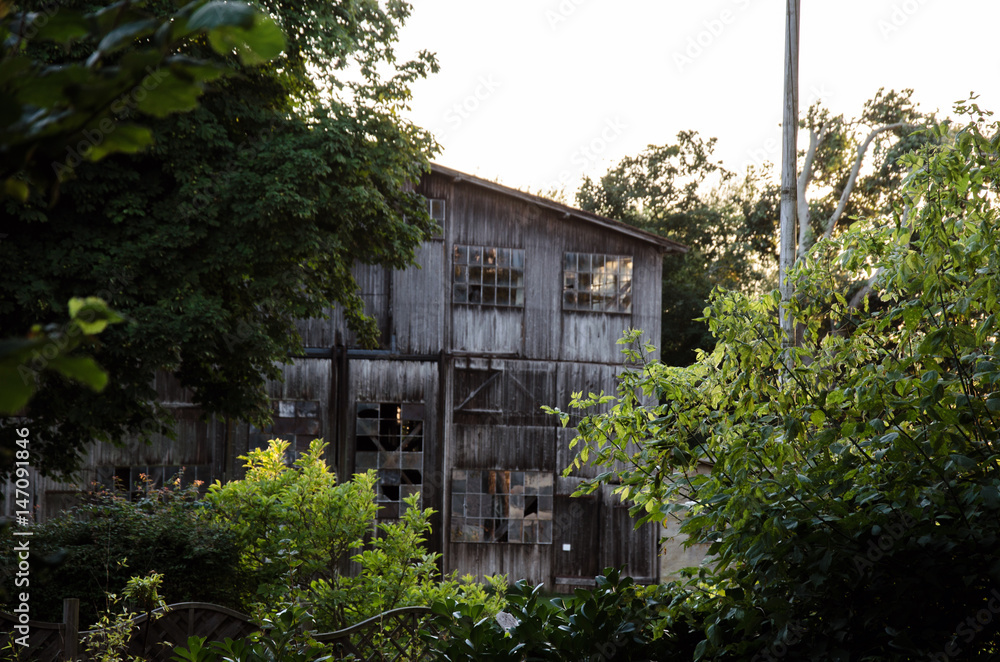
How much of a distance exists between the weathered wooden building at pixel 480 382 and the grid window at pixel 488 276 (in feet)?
0.10

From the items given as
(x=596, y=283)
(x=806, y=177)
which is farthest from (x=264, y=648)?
Answer: (x=806, y=177)

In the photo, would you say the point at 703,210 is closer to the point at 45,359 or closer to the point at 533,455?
the point at 533,455

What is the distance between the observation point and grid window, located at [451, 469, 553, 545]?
17.1 meters

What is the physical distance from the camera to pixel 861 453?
10.7ft

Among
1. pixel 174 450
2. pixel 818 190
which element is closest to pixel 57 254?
pixel 174 450

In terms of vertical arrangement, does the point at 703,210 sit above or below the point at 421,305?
above

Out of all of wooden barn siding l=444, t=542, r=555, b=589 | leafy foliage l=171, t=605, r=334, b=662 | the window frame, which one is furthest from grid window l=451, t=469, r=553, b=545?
leafy foliage l=171, t=605, r=334, b=662

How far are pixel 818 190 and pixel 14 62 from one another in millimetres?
28604

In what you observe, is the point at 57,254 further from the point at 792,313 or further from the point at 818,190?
the point at 818,190

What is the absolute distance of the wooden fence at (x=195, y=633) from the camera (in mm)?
4898

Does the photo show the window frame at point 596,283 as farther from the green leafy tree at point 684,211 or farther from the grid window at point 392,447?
the green leafy tree at point 684,211

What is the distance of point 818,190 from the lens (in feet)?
87.9

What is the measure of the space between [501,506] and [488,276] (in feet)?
16.4

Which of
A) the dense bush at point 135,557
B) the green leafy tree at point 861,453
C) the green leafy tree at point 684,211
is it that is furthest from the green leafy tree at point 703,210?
the green leafy tree at point 861,453
